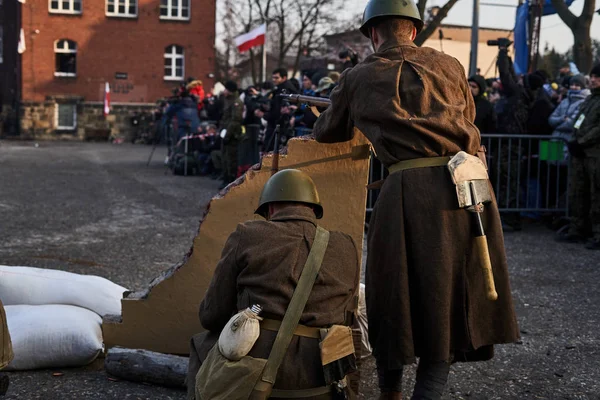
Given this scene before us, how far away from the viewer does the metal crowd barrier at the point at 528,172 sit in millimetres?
10375

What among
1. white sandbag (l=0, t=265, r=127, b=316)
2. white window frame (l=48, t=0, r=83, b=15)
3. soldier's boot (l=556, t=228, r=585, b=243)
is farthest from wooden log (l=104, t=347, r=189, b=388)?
white window frame (l=48, t=0, r=83, b=15)

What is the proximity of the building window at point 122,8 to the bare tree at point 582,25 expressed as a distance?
26836mm

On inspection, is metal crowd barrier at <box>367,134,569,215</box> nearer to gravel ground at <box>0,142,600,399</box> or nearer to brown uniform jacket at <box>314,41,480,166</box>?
gravel ground at <box>0,142,600,399</box>

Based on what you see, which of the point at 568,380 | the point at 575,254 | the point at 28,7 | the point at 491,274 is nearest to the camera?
the point at 491,274

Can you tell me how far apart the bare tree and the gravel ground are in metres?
8.91

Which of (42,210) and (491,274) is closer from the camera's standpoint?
(491,274)

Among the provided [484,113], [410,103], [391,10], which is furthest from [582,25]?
[410,103]

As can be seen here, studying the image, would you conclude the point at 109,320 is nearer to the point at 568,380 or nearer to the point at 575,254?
the point at 568,380

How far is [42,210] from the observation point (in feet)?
38.5

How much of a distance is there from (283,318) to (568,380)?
2277mm

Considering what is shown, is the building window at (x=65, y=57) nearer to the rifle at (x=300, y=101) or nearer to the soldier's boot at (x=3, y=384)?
the rifle at (x=300, y=101)

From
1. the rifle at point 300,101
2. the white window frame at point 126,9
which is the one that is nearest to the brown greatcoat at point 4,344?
the rifle at point 300,101

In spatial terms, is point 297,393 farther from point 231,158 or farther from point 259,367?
point 231,158

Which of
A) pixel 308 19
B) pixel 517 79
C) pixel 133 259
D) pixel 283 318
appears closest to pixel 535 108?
pixel 517 79
